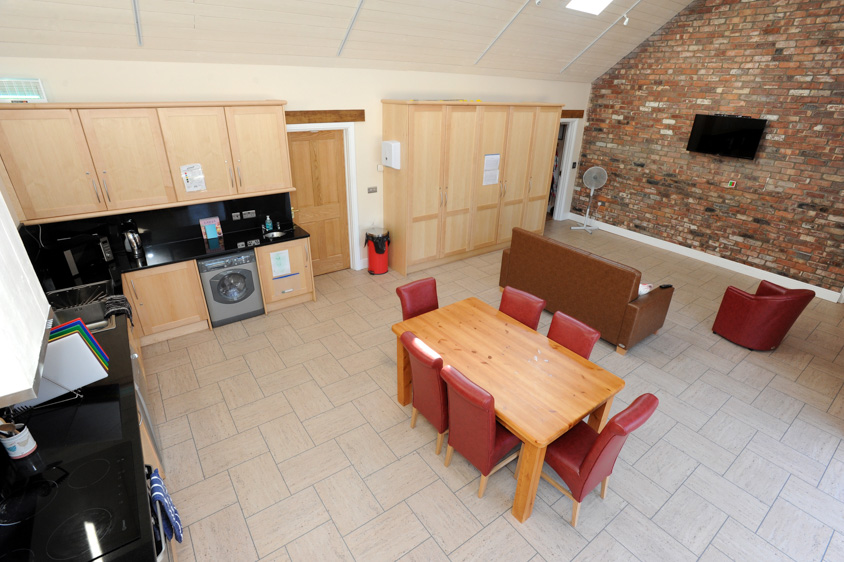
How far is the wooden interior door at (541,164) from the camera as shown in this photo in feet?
21.3

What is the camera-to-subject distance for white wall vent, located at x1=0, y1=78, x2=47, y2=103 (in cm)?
338

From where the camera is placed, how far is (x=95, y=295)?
3.51 metres

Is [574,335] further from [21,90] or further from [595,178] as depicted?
[595,178]

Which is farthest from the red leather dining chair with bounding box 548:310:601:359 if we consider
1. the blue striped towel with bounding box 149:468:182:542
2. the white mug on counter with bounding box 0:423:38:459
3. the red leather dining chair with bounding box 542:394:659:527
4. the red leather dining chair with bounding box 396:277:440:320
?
the white mug on counter with bounding box 0:423:38:459

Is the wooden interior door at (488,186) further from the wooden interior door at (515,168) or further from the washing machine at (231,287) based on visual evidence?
the washing machine at (231,287)

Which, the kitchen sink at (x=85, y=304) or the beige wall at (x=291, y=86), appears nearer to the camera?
the kitchen sink at (x=85, y=304)

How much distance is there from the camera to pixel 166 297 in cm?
423

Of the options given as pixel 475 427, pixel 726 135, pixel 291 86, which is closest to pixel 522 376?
pixel 475 427

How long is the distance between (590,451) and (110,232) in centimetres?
476

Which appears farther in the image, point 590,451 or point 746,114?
point 746,114

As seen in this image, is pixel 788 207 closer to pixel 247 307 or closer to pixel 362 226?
pixel 362 226

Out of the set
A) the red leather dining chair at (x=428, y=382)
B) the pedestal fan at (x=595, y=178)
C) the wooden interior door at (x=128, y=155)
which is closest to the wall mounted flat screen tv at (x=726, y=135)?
the pedestal fan at (x=595, y=178)

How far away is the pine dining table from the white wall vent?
3664 millimetres

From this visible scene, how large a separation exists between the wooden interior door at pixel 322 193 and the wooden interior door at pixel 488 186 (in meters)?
1.97
